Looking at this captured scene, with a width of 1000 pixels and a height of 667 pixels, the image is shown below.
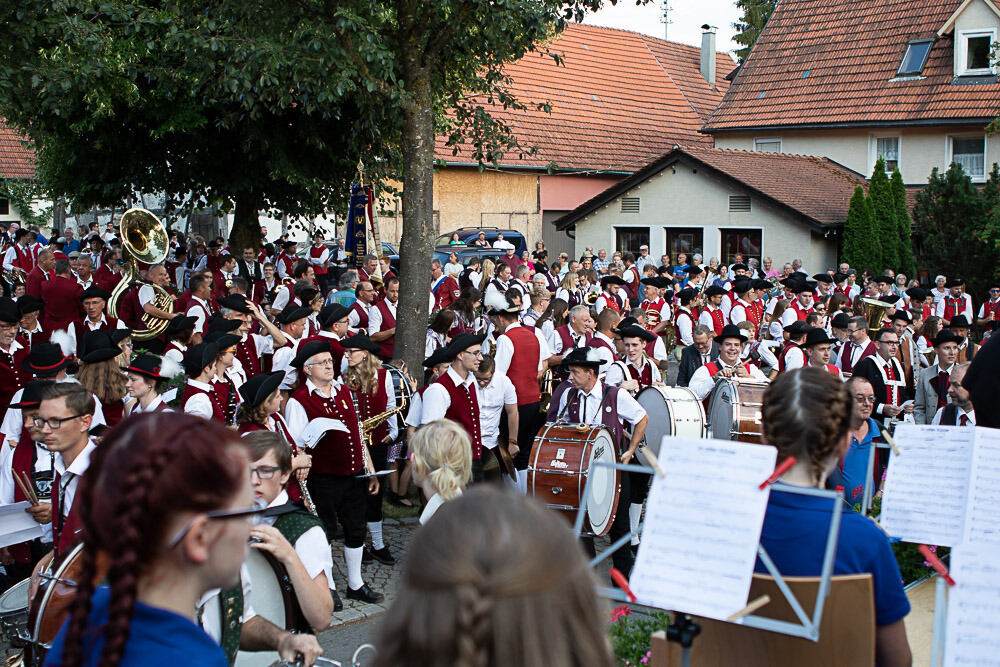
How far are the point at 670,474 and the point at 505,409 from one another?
6.57 meters

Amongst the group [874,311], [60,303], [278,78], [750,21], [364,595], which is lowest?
[364,595]

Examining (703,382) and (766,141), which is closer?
(703,382)

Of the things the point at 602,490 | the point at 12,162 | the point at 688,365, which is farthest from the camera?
the point at 12,162

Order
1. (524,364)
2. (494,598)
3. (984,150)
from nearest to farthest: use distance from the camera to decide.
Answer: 1. (494,598)
2. (524,364)
3. (984,150)

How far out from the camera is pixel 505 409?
9.36 metres

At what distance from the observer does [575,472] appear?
7609 millimetres

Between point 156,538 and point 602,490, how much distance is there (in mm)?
6087

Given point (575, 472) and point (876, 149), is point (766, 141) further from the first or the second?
point (575, 472)

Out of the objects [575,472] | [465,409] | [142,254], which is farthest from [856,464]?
[142,254]

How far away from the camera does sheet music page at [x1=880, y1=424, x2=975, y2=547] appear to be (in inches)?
118

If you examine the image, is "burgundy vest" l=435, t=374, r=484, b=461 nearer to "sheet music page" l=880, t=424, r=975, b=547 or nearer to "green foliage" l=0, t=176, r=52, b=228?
"sheet music page" l=880, t=424, r=975, b=547

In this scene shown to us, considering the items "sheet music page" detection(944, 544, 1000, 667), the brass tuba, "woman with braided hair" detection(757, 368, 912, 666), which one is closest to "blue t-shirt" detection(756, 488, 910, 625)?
"woman with braided hair" detection(757, 368, 912, 666)

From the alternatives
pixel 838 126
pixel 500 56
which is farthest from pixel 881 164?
pixel 500 56

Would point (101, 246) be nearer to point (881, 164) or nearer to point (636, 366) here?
point (636, 366)
